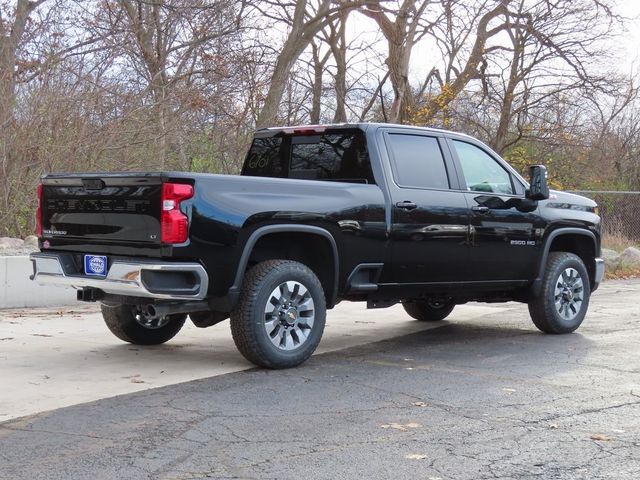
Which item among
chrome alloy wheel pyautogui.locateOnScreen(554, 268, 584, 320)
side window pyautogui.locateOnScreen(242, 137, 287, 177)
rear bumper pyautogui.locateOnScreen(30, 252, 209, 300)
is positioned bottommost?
chrome alloy wheel pyautogui.locateOnScreen(554, 268, 584, 320)

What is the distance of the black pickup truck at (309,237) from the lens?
662 centimetres

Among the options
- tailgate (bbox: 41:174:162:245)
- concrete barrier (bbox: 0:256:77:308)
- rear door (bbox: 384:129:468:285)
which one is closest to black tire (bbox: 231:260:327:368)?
tailgate (bbox: 41:174:162:245)

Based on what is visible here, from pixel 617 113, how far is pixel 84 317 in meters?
25.8

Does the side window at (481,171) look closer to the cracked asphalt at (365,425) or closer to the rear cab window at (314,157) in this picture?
the rear cab window at (314,157)

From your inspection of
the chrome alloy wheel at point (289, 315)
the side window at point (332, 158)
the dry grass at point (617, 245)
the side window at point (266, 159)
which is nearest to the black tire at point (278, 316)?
the chrome alloy wheel at point (289, 315)

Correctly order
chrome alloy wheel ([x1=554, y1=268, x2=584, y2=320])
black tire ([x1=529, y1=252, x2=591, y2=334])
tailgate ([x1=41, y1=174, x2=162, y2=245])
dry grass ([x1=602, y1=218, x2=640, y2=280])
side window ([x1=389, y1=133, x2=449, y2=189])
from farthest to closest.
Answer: dry grass ([x1=602, y1=218, x2=640, y2=280]), chrome alloy wheel ([x1=554, y1=268, x2=584, y2=320]), black tire ([x1=529, y1=252, x2=591, y2=334]), side window ([x1=389, y1=133, x2=449, y2=189]), tailgate ([x1=41, y1=174, x2=162, y2=245])

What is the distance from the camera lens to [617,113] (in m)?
31.5

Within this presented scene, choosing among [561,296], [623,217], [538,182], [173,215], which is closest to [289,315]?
[173,215]

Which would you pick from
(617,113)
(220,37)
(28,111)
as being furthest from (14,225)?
(617,113)

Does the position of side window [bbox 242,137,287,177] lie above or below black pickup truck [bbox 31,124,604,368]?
above

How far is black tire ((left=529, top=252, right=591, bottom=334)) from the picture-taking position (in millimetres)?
9188

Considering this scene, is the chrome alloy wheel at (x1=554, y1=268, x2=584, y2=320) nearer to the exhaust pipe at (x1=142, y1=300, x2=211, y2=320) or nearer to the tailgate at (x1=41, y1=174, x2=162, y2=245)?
the exhaust pipe at (x1=142, y1=300, x2=211, y2=320)

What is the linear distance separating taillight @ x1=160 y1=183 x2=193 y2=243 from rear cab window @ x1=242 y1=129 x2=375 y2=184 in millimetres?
1943

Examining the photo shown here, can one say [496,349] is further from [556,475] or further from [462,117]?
[462,117]
